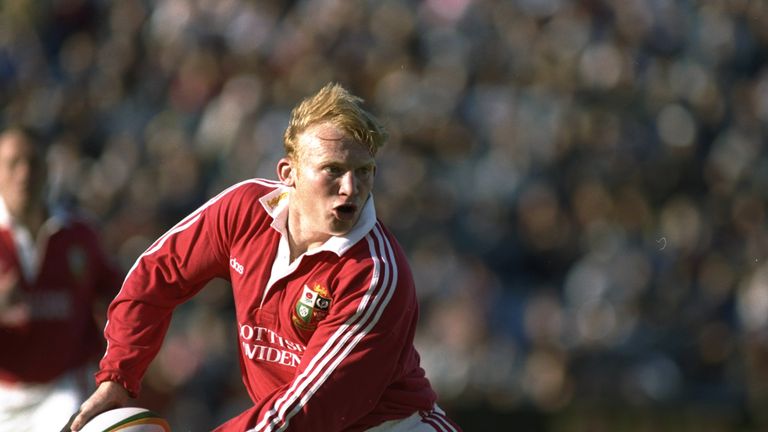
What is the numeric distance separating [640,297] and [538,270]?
0.89 m

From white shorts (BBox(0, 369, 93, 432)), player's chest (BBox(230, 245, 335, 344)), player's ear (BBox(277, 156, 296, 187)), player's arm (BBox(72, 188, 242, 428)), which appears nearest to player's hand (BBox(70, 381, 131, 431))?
player's arm (BBox(72, 188, 242, 428))

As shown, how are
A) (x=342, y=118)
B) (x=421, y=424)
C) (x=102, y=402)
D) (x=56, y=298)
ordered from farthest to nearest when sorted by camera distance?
1. (x=56, y=298)
2. (x=421, y=424)
3. (x=102, y=402)
4. (x=342, y=118)

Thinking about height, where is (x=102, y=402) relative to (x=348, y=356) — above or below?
below

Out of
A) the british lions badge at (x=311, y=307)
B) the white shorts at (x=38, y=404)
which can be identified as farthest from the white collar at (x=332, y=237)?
the white shorts at (x=38, y=404)

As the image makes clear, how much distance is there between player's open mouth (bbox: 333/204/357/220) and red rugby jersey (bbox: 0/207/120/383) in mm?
2703

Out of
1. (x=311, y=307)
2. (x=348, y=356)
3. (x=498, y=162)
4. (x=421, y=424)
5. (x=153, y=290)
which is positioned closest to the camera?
(x=348, y=356)

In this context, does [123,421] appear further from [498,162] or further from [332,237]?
[498,162]

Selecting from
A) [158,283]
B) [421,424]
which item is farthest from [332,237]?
[421,424]

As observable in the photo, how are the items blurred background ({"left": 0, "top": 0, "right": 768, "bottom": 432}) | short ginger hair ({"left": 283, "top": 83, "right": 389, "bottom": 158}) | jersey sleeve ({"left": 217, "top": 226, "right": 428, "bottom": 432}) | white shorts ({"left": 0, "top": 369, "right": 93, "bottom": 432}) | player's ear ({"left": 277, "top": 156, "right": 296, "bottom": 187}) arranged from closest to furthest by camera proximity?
jersey sleeve ({"left": 217, "top": 226, "right": 428, "bottom": 432})
short ginger hair ({"left": 283, "top": 83, "right": 389, "bottom": 158})
player's ear ({"left": 277, "top": 156, "right": 296, "bottom": 187})
white shorts ({"left": 0, "top": 369, "right": 93, "bottom": 432})
blurred background ({"left": 0, "top": 0, "right": 768, "bottom": 432})

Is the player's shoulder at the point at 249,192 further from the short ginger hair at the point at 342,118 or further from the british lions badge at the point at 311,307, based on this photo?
the british lions badge at the point at 311,307

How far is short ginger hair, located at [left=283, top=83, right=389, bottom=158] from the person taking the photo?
455 centimetres

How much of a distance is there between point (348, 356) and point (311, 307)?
11.5 inches

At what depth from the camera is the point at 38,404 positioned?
6.68m

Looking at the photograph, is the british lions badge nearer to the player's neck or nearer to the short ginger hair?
the player's neck
